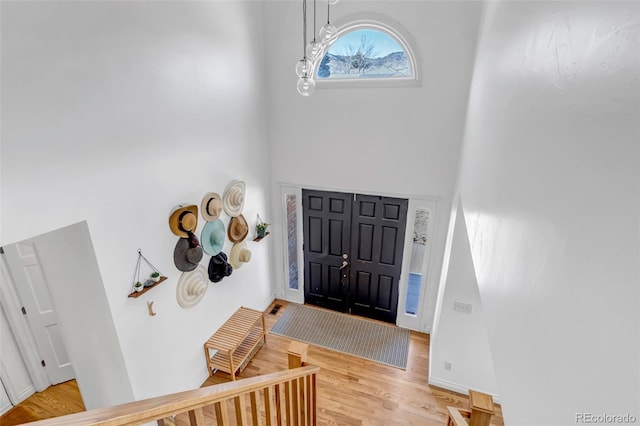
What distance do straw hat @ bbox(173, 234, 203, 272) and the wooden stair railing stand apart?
1.67m

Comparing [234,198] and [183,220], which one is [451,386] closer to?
[234,198]

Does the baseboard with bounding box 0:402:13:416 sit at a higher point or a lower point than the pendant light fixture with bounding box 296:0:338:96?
lower

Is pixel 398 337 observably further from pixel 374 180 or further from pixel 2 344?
pixel 2 344

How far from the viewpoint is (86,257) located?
7.52ft

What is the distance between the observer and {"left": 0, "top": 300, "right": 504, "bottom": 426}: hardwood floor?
3301 millimetres

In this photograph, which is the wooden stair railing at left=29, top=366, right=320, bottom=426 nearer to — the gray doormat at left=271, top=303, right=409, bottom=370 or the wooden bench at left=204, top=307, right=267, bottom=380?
the wooden bench at left=204, top=307, right=267, bottom=380

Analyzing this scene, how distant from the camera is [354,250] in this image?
15.3 feet

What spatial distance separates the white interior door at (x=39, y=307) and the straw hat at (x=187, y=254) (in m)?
1.26

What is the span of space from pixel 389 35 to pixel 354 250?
283 cm

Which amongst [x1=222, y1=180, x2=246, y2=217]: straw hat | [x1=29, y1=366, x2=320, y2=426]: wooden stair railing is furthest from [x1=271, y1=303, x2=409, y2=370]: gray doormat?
[x1=29, y1=366, x2=320, y2=426]: wooden stair railing

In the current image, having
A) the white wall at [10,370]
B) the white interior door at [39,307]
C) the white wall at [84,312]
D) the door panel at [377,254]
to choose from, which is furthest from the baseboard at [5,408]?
the door panel at [377,254]

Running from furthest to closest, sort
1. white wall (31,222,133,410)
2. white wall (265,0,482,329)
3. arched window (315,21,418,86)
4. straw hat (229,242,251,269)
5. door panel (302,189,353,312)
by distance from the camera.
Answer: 1. door panel (302,189,353,312)
2. straw hat (229,242,251,269)
3. arched window (315,21,418,86)
4. white wall (265,0,482,329)
5. white wall (31,222,133,410)

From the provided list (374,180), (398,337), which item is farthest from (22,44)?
(398,337)

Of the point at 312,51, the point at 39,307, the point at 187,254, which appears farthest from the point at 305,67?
the point at 39,307
